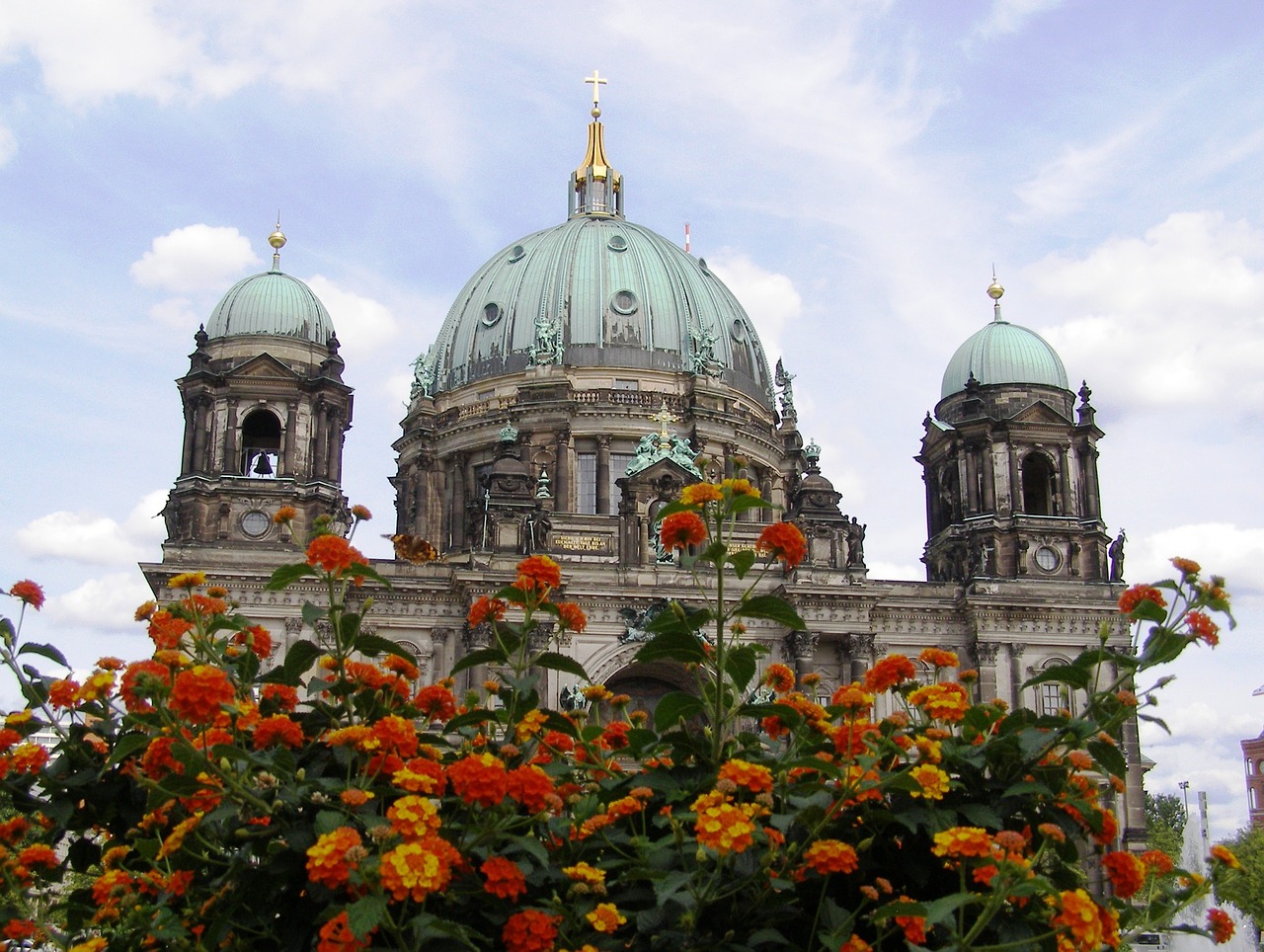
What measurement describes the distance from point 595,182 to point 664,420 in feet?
64.1

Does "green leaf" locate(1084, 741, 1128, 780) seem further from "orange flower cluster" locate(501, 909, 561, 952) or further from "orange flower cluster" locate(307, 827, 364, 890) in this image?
"orange flower cluster" locate(307, 827, 364, 890)

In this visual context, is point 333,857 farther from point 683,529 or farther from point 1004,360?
point 1004,360

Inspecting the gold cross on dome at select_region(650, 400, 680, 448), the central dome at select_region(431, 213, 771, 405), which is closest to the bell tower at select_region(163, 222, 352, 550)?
the central dome at select_region(431, 213, 771, 405)

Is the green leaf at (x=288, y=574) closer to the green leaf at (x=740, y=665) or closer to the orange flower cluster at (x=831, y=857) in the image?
the green leaf at (x=740, y=665)

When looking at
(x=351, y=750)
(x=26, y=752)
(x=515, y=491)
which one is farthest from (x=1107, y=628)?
(x=515, y=491)

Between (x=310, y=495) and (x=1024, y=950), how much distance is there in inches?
1760

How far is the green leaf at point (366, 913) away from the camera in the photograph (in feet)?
23.4

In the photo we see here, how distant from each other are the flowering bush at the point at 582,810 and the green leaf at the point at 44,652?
19 millimetres

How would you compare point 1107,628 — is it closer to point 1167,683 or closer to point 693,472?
point 1167,683

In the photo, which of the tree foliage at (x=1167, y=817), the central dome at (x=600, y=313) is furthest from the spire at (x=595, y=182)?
the tree foliage at (x=1167, y=817)

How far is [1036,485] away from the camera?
191 feet

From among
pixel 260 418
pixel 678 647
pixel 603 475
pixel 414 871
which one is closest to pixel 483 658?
pixel 678 647

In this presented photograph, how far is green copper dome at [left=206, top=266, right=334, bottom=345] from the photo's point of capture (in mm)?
53250

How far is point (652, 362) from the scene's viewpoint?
202 feet
